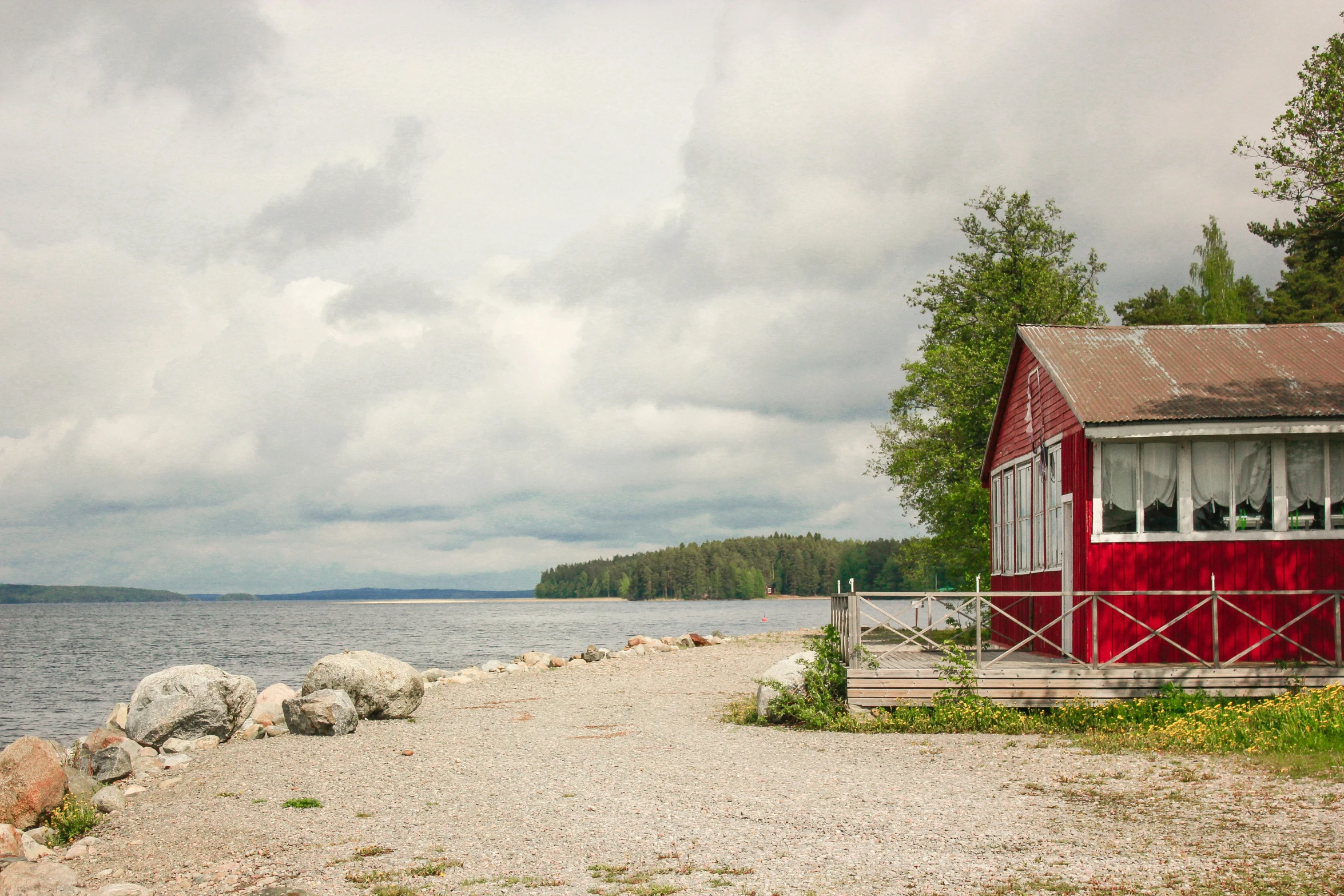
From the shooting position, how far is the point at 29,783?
10.8 meters

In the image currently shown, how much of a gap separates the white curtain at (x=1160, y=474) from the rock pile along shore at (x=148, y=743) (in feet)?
38.9

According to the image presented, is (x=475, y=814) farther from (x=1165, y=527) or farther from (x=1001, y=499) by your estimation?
(x=1001, y=499)

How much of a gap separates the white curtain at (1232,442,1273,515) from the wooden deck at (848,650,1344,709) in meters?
2.38

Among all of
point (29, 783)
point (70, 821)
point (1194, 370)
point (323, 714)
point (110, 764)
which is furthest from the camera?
point (1194, 370)

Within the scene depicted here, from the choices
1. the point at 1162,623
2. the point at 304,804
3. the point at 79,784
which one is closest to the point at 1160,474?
the point at 1162,623

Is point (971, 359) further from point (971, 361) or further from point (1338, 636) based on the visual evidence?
point (1338, 636)

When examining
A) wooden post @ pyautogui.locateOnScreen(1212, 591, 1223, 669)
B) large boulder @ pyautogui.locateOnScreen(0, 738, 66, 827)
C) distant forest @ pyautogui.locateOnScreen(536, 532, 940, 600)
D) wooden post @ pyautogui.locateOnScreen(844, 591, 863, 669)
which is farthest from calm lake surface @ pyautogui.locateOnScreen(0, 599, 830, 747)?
distant forest @ pyautogui.locateOnScreen(536, 532, 940, 600)

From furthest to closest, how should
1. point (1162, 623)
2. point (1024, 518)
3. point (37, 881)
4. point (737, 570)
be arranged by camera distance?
1. point (737, 570)
2. point (1024, 518)
3. point (1162, 623)
4. point (37, 881)

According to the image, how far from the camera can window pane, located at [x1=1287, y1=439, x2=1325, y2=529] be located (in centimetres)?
1482

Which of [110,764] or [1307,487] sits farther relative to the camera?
[1307,487]

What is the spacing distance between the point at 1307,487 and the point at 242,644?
55.5m

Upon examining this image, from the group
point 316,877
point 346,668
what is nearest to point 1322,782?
point 316,877

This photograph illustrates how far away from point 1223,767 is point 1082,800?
237 centimetres

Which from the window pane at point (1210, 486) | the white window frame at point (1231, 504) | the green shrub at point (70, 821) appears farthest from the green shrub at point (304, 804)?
the window pane at point (1210, 486)
